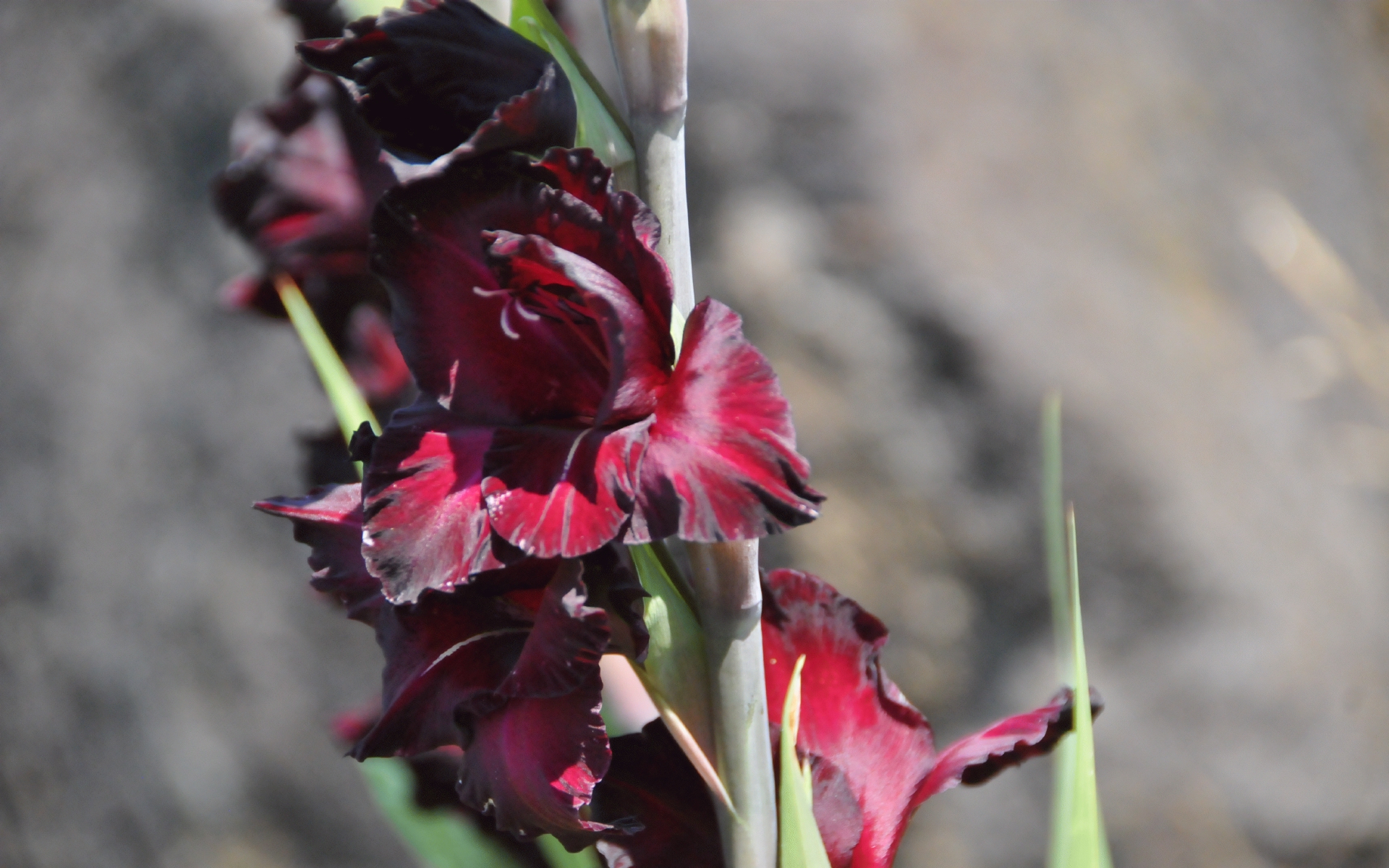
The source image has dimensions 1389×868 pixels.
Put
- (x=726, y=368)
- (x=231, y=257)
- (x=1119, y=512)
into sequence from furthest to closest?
(x=231, y=257) < (x=1119, y=512) < (x=726, y=368)

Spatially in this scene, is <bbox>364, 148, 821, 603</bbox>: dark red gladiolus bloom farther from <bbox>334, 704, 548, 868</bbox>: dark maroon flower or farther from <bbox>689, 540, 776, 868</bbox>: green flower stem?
<bbox>334, 704, 548, 868</bbox>: dark maroon flower

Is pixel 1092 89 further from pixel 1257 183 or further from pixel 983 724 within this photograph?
pixel 983 724

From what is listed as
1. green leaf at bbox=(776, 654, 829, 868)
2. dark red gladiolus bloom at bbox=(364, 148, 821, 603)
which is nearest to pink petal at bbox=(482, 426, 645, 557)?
dark red gladiolus bloom at bbox=(364, 148, 821, 603)

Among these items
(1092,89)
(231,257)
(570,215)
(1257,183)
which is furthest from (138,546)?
(1257,183)

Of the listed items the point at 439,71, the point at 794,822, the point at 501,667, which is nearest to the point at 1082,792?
the point at 794,822

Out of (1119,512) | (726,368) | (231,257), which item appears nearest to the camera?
(726,368)

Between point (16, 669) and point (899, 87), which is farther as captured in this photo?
point (16, 669)
